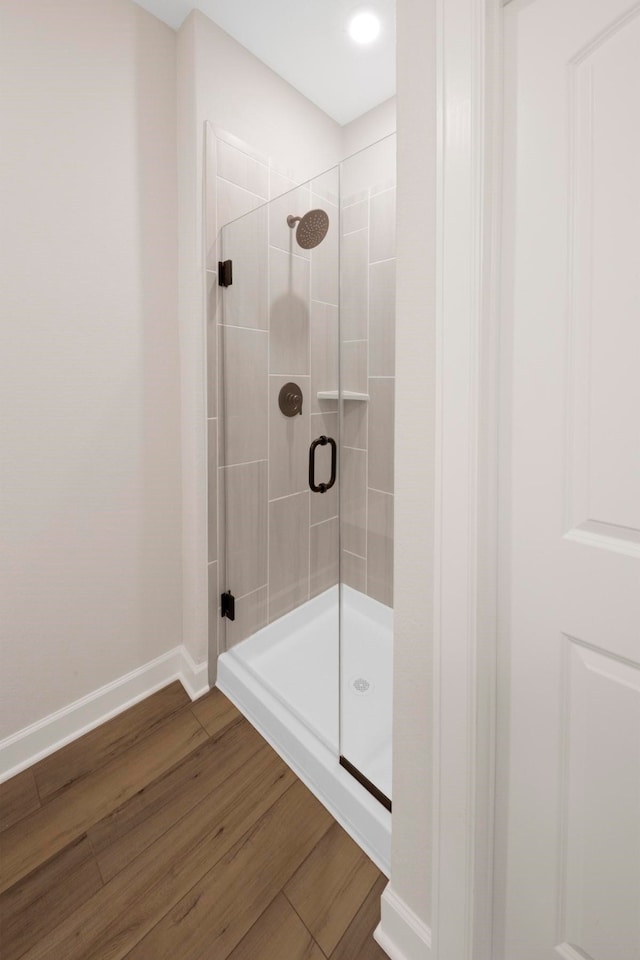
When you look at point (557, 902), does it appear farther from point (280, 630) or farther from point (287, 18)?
point (287, 18)

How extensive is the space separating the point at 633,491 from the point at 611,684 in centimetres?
31

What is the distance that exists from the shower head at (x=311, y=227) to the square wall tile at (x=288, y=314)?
2.5 inches

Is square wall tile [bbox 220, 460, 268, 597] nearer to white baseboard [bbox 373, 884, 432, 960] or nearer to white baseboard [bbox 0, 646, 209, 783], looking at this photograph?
white baseboard [bbox 0, 646, 209, 783]

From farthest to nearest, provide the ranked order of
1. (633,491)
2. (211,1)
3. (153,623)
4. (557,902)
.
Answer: (153,623) → (211,1) → (557,902) → (633,491)

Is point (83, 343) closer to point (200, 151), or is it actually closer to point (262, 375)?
point (262, 375)

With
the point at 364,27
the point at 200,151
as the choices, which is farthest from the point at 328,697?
the point at 364,27

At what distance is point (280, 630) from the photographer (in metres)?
1.91

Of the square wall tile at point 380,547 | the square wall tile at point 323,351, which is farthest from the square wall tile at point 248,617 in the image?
the square wall tile at point 323,351

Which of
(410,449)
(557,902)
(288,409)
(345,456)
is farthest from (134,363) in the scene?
(557,902)

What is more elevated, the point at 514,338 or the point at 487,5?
the point at 487,5

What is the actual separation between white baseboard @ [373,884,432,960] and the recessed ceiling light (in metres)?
2.60

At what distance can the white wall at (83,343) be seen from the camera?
1254 millimetres

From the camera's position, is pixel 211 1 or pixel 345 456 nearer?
pixel 211 1

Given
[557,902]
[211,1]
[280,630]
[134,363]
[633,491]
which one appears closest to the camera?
[633,491]
